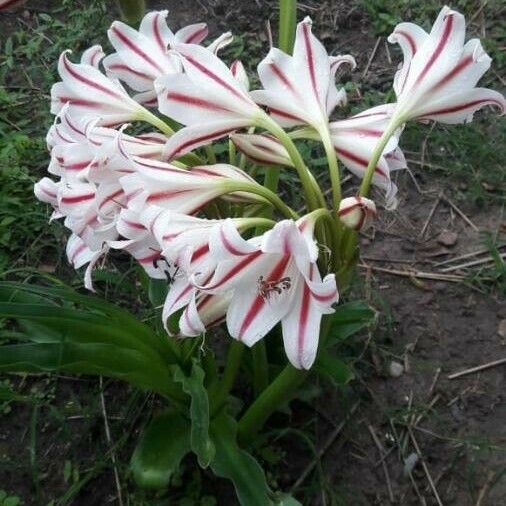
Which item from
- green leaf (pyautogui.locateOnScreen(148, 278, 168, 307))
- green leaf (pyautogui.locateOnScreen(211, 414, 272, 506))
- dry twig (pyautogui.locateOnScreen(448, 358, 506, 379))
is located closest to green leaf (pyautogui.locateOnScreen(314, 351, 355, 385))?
green leaf (pyautogui.locateOnScreen(211, 414, 272, 506))

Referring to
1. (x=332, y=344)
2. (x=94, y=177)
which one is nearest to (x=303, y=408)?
(x=332, y=344)

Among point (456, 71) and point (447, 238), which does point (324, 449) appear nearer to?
point (447, 238)

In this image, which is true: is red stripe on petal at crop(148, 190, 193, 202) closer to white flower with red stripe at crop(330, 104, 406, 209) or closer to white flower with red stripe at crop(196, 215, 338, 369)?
white flower with red stripe at crop(196, 215, 338, 369)

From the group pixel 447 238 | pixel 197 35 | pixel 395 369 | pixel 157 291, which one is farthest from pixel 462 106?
pixel 447 238

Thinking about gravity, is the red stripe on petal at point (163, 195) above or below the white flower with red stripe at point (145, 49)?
below

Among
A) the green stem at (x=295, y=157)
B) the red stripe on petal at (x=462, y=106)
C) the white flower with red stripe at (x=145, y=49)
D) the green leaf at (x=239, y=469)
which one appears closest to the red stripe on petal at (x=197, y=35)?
the white flower with red stripe at (x=145, y=49)

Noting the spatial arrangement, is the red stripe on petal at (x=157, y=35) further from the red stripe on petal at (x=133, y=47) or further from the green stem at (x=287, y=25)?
the green stem at (x=287, y=25)
